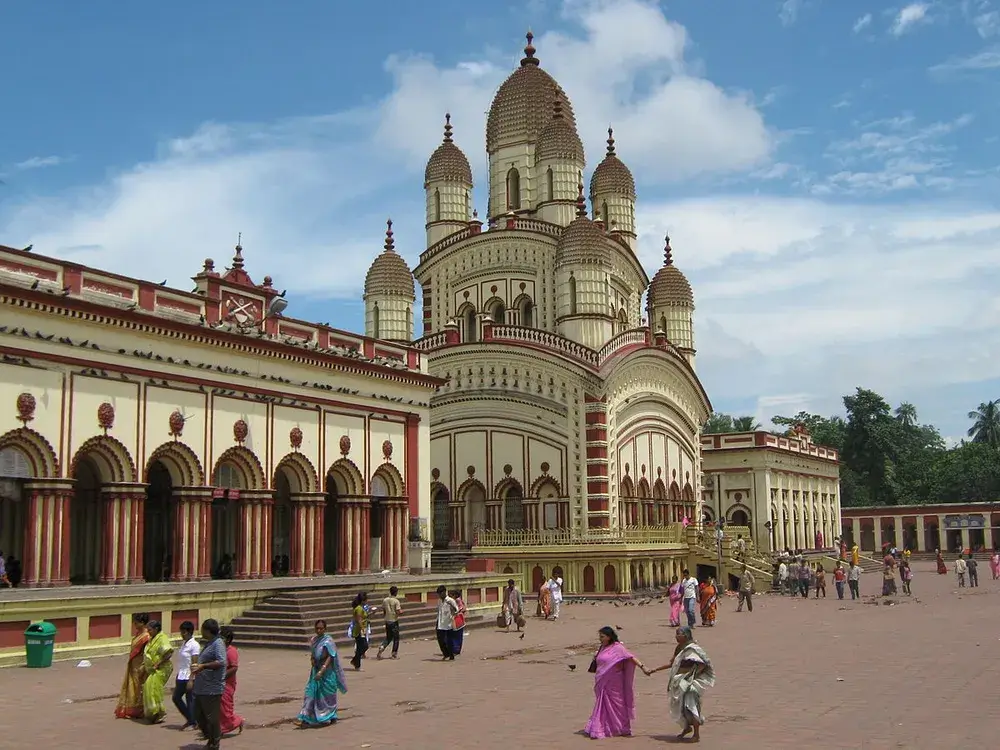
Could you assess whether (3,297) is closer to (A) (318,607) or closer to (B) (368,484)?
(A) (318,607)

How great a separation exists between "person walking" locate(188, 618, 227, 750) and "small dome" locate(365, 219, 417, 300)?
109ft

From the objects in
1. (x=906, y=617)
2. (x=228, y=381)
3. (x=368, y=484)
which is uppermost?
(x=228, y=381)

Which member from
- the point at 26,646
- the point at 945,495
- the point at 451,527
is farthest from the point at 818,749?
the point at 945,495

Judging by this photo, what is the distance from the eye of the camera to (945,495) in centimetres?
8175

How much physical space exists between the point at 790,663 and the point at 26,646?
12.2 metres

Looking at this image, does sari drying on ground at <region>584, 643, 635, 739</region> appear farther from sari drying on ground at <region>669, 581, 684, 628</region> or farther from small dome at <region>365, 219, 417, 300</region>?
small dome at <region>365, 219, 417, 300</region>

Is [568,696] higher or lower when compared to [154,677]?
lower

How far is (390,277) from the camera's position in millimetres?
44031

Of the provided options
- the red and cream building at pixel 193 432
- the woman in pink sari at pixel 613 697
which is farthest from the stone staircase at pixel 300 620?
the woman in pink sari at pixel 613 697

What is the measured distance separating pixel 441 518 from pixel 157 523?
53.4 ft

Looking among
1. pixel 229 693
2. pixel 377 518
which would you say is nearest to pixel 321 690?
pixel 229 693

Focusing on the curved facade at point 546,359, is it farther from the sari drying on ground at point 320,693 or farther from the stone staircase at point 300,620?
the sari drying on ground at point 320,693

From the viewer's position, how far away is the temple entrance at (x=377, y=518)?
29.7 m

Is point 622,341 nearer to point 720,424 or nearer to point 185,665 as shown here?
point 185,665
